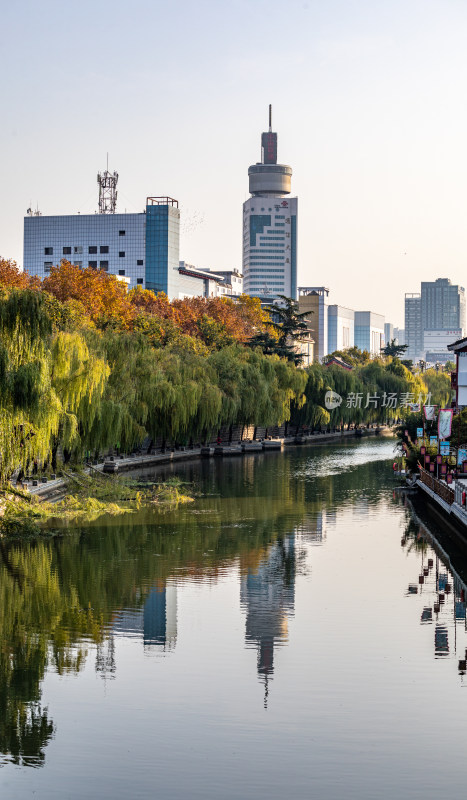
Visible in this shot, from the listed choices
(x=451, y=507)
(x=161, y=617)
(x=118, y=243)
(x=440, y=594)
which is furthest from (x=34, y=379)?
(x=118, y=243)

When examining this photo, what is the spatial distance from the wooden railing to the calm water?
2317mm

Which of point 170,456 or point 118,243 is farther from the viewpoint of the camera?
point 118,243

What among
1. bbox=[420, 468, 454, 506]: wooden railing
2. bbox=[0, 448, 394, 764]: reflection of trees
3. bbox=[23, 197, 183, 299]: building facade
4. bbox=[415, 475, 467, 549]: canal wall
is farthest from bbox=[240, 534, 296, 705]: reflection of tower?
bbox=[23, 197, 183, 299]: building facade

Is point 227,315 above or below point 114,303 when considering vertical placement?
above

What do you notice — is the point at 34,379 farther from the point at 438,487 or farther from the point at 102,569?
the point at 438,487

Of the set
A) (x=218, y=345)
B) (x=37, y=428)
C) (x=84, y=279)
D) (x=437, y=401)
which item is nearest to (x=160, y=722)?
(x=37, y=428)

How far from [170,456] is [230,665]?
3906 cm

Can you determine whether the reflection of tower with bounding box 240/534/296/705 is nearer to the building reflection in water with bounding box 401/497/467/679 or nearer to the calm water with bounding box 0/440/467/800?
the calm water with bounding box 0/440/467/800

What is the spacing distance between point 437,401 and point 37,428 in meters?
81.0

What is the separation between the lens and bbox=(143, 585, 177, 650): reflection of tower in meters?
18.9

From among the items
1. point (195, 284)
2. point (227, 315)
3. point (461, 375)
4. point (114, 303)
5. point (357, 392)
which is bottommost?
point (357, 392)

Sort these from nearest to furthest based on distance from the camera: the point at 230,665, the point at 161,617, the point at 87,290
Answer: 1. the point at 230,665
2. the point at 161,617
3. the point at 87,290

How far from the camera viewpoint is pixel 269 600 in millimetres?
22391

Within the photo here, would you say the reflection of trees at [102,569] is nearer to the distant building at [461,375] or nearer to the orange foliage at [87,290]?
the distant building at [461,375]
